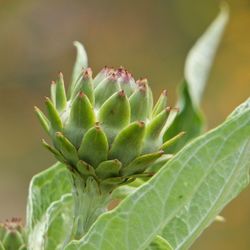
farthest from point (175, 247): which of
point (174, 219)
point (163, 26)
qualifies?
point (163, 26)

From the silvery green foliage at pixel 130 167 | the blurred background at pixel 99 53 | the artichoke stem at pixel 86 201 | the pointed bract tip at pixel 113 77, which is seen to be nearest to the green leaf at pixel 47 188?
the silvery green foliage at pixel 130 167

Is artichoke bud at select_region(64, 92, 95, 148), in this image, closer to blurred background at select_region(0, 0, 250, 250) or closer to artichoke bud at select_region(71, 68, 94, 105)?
artichoke bud at select_region(71, 68, 94, 105)

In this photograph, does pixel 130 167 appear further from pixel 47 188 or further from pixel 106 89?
pixel 47 188

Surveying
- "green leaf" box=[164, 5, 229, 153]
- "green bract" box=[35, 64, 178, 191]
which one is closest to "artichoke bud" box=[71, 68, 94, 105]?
"green bract" box=[35, 64, 178, 191]

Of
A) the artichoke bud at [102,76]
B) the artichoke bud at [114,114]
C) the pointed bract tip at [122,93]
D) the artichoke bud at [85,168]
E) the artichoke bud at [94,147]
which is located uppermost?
the artichoke bud at [102,76]

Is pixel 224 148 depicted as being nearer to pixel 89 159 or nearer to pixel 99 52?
pixel 89 159

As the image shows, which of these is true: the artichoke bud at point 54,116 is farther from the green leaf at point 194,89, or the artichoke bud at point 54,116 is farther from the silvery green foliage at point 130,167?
the green leaf at point 194,89
